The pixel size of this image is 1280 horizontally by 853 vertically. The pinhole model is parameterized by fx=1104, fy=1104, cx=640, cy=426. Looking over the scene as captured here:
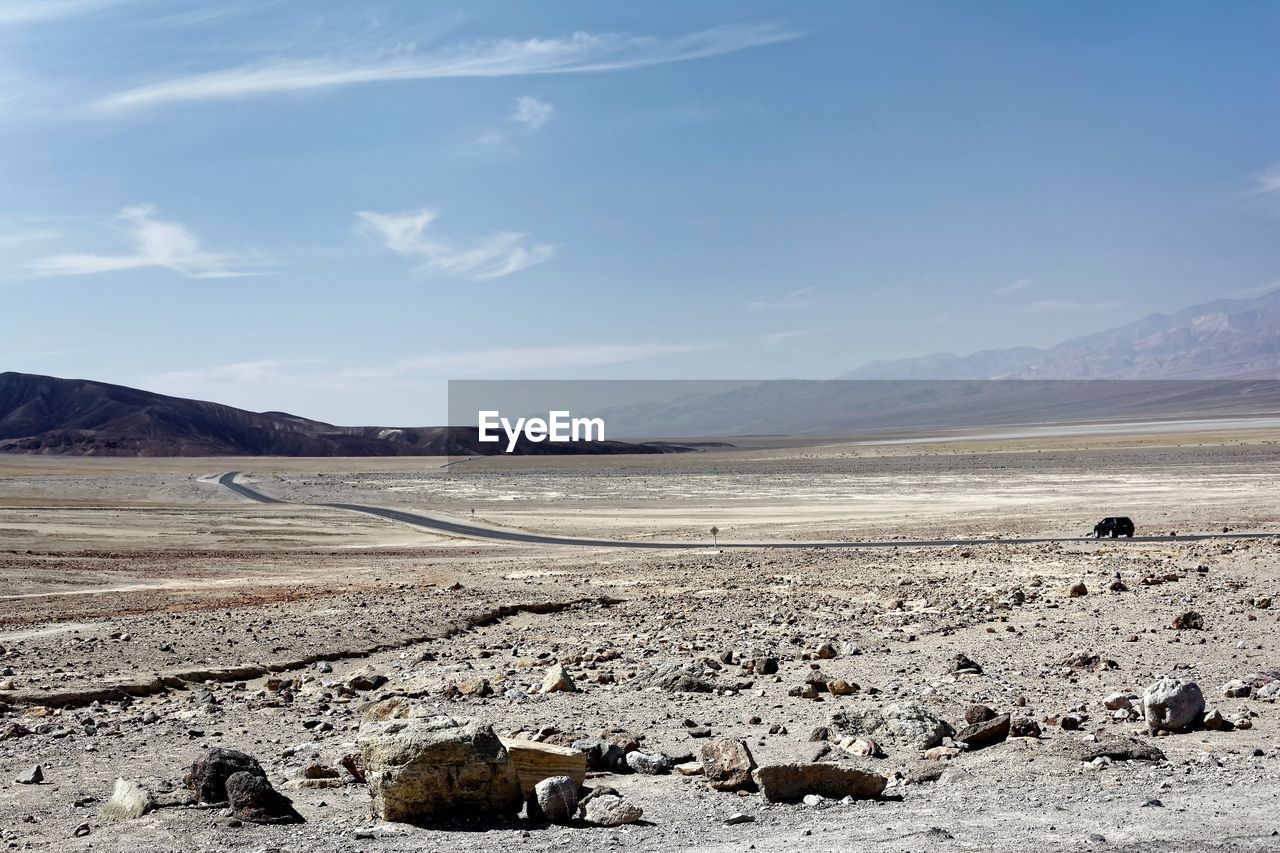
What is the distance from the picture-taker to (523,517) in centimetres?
5978

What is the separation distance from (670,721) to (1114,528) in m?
28.5

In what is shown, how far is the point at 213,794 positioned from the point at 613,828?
9.86 feet

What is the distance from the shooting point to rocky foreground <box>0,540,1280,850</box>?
7.45 metres

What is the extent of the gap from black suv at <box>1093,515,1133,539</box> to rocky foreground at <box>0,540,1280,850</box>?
13.5 m

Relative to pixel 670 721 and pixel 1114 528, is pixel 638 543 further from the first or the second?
pixel 670 721

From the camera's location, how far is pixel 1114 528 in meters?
35.4

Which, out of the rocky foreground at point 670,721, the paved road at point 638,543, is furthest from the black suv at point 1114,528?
the rocky foreground at point 670,721

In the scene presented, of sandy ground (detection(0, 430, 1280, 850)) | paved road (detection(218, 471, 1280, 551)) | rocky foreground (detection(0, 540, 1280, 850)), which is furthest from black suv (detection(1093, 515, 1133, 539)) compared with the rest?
rocky foreground (detection(0, 540, 1280, 850))

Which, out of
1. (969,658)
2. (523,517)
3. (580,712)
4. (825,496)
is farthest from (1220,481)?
(580,712)

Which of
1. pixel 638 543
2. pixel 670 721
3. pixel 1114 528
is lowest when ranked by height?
pixel 638 543

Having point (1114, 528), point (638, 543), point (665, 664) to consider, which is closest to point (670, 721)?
point (665, 664)

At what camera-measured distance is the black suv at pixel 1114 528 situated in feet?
115

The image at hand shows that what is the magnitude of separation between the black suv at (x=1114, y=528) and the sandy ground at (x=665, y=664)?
2.75m

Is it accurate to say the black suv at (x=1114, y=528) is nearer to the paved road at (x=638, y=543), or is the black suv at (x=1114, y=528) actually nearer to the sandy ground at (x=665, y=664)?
the paved road at (x=638, y=543)
